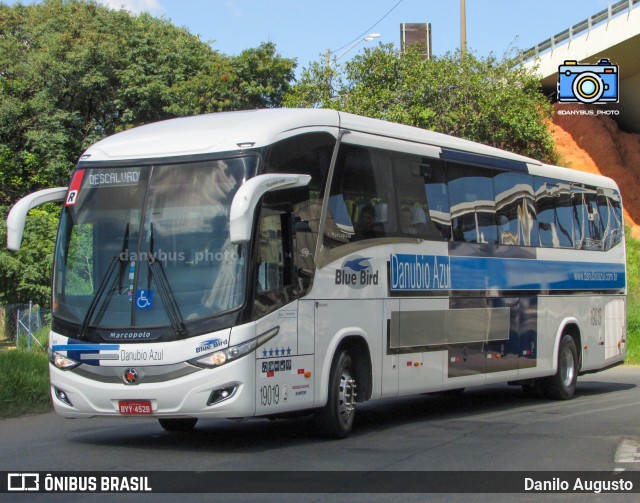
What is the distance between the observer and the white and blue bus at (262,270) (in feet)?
32.8

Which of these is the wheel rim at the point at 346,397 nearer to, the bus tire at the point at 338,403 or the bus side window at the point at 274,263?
the bus tire at the point at 338,403

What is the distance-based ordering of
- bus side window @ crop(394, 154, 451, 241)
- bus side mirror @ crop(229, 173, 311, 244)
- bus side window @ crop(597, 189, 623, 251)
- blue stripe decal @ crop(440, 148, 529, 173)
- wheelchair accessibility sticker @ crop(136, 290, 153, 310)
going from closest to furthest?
bus side mirror @ crop(229, 173, 311, 244)
wheelchair accessibility sticker @ crop(136, 290, 153, 310)
bus side window @ crop(394, 154, 451, 241)
blue stripe decal @ crop(440, 148, 529, 173)
bus side window @ crop(597, 189, 623, 251)

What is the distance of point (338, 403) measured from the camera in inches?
448

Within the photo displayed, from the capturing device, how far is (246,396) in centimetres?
993

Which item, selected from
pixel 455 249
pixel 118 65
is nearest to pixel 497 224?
pixel 455 249

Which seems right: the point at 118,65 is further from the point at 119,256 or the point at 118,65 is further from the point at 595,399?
the point at 119,256

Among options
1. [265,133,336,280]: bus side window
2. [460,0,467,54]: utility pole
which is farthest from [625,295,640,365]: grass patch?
[265,133,336,280]: bus side window

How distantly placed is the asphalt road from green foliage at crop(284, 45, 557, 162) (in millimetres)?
17503

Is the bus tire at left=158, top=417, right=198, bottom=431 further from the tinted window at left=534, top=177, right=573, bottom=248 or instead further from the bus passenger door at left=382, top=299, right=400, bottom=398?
the tinted window at left=534, top=177, right=573, bottom=248

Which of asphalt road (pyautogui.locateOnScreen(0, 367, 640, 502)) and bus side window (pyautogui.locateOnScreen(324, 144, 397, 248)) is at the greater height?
bus side window (pyautogui.locateOnScreen(324, 144, 397, 248))

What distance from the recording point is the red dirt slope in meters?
40.8

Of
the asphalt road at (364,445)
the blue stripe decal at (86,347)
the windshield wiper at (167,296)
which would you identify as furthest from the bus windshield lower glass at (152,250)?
the asphalt road at (364,445)

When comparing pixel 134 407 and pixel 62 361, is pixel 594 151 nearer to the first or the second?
pixel 62 361

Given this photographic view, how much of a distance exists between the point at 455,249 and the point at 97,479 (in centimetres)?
683
